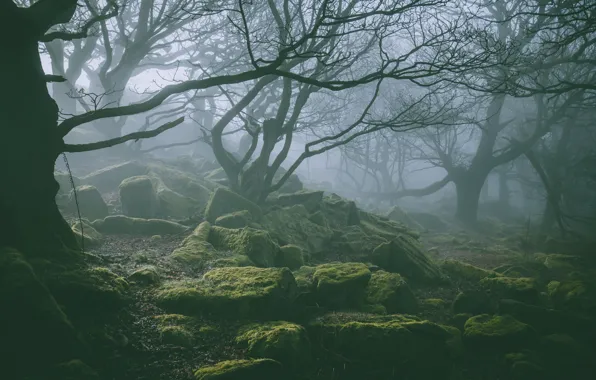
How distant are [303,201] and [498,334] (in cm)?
665

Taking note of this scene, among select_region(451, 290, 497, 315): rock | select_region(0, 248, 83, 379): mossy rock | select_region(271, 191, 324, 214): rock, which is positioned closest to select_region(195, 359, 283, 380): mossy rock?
select_region(0, 248, 83, 379): mossy rock

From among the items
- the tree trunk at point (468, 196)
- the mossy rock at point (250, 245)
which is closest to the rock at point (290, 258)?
the mossy rock at point (250, 245)

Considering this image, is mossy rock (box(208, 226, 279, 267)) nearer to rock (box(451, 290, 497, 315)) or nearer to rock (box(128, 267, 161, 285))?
rock (box(128, 267, 161, 285))

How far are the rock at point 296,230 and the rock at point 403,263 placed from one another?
1591 mm

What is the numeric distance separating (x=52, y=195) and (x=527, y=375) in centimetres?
643

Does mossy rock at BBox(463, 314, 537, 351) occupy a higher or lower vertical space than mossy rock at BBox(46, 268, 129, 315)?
lower

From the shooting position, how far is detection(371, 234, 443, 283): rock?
768 centimetres

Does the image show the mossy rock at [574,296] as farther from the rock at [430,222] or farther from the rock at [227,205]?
the rock at [430,222]

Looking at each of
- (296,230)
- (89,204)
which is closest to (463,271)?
(296,230)

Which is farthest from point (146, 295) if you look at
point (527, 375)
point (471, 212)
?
point (471, 212)

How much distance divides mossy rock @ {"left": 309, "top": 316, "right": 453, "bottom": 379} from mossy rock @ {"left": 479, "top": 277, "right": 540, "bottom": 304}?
255cm

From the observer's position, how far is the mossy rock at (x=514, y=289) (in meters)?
6.48

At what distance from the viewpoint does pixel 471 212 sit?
21312 millimetres

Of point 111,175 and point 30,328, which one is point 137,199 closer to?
point 111,175
